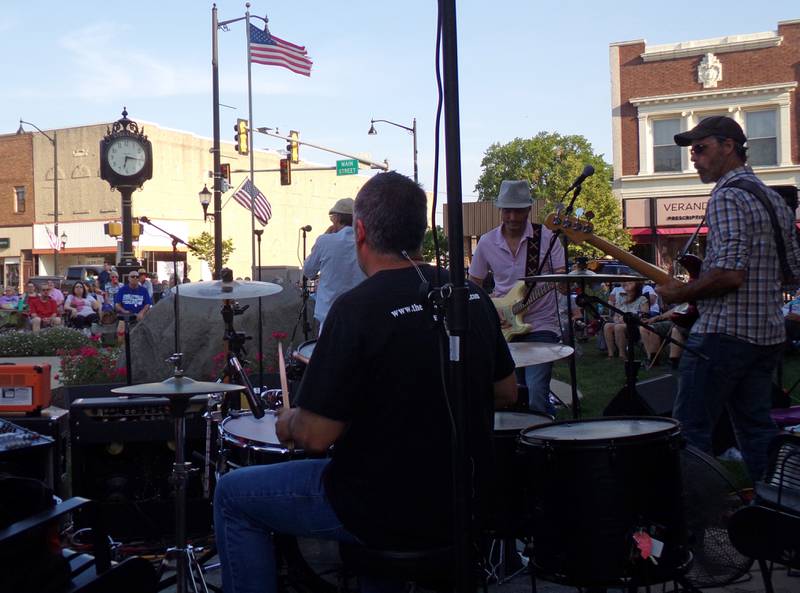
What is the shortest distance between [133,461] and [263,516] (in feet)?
9.30

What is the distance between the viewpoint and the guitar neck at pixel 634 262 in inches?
187

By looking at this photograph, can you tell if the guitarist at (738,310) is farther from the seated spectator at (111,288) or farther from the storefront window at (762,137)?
the storefront window at (762,137)

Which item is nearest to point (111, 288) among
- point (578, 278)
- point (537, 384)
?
point (537, 384)

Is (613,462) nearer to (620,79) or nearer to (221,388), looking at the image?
(221,388)

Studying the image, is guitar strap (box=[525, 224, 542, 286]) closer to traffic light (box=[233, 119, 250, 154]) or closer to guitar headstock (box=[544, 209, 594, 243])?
guitar headstock (box=[544, 209, 594, 243])

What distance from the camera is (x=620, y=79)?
108ft

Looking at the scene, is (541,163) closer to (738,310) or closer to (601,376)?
(601,376)

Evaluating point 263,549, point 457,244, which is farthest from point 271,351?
point 457,244

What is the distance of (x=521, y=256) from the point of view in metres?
6.35

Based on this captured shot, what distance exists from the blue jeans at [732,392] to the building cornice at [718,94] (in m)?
29.7

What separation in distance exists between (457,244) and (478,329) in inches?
28.5

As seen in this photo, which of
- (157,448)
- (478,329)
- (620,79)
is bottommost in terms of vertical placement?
(157,448)

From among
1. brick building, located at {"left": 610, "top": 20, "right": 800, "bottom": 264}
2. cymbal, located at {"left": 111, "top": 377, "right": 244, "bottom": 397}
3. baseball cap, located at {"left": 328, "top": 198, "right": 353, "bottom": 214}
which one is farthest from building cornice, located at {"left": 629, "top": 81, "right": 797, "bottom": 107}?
cymbal, located at {"left": 111, "top": 377, "right": 244, "bottom": 397}

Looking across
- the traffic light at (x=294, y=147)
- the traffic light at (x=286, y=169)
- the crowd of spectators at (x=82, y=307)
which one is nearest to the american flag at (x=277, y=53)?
the traffic light at (x=294, y=147)
